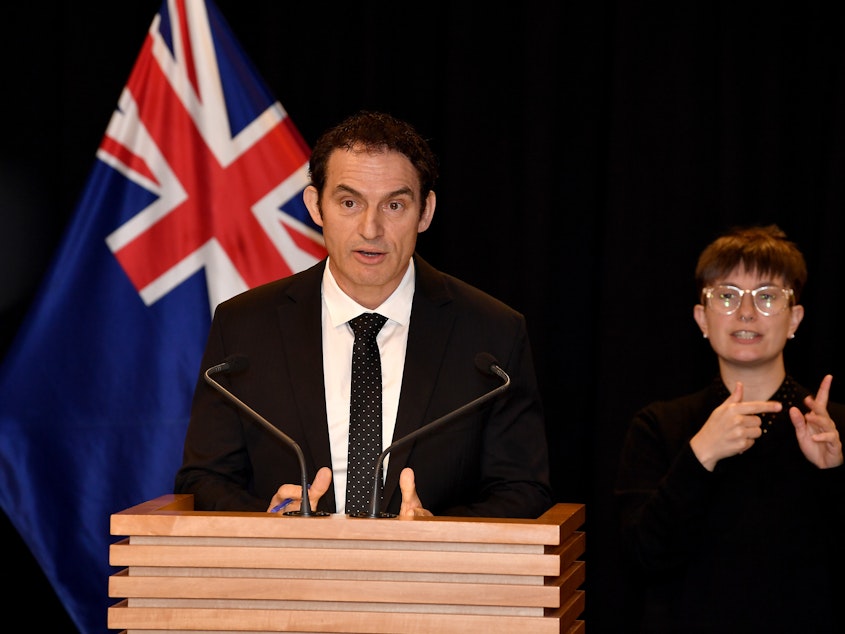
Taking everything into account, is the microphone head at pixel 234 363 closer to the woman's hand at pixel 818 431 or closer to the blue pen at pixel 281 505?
the blue pen at pixel 281 505

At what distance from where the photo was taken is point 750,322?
278 cm

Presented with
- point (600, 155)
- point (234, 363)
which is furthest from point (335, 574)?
point (600, 155)

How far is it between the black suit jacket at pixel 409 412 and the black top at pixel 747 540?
0.34 meters

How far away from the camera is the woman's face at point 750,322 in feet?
9.12

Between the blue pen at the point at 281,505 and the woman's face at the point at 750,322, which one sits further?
Answer: the woman's face at the point at 750,322

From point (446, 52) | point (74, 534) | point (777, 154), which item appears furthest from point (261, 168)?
point (777, 154)

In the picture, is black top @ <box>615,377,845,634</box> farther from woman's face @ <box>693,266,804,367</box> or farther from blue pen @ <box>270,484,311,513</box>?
blue pen @ <box>270,484,311,513</box>

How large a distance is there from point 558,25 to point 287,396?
181 centimetres

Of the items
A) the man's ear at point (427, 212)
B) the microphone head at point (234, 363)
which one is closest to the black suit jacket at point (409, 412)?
the man's ear at point (427, 212)

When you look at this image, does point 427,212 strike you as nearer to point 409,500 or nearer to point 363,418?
point 363,418

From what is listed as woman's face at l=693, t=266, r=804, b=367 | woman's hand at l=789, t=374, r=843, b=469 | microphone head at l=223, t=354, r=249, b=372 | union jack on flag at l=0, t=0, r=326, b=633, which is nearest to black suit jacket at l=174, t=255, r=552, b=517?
microphone head at l=223, t=354, r=249, b=372

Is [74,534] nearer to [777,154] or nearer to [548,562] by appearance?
[548,562]

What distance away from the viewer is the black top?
104 inches

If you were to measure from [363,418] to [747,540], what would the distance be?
98cm
